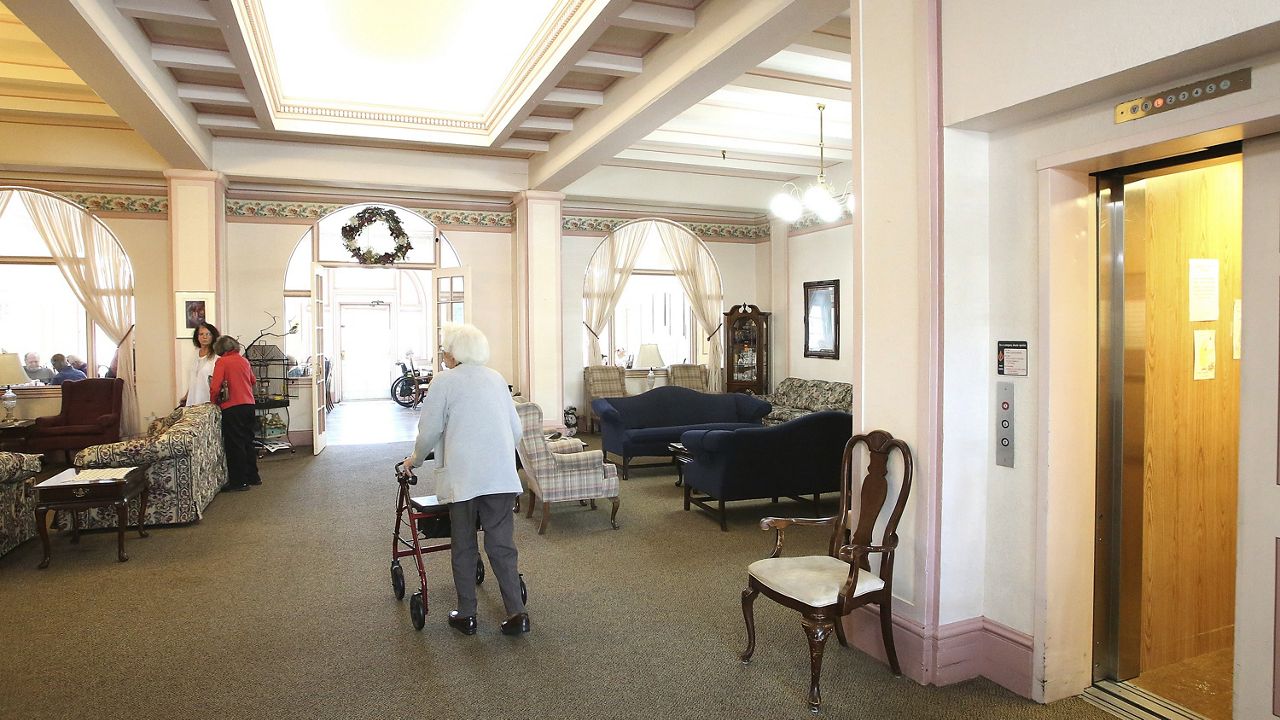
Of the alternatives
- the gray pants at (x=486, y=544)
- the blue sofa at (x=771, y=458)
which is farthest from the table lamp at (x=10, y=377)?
the blue sofa at (x=771, y=458)

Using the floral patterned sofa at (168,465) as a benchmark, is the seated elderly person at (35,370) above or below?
above

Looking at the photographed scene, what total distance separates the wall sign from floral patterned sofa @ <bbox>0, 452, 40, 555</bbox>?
6.03 meters

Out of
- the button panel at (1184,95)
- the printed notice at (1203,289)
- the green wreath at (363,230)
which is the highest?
the green wreath at (363,230)

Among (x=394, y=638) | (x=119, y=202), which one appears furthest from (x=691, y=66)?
(x=119, y=202)

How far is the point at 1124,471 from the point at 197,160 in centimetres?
843

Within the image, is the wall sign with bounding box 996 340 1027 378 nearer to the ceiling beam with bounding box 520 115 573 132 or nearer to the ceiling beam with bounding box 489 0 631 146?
the ceiling beam with bounding box 489 0 631 146

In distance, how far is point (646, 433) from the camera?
7.60m

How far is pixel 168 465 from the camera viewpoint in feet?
19.0

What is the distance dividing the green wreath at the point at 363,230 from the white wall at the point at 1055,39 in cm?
741

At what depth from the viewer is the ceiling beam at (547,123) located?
24.4 feet

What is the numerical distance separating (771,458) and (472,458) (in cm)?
286

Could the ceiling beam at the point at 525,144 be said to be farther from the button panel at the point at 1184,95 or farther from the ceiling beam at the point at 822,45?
the button panel at the point at 1184,95

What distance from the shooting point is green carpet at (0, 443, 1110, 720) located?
10.1ft

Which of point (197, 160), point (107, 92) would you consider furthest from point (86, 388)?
point (107, 92)
